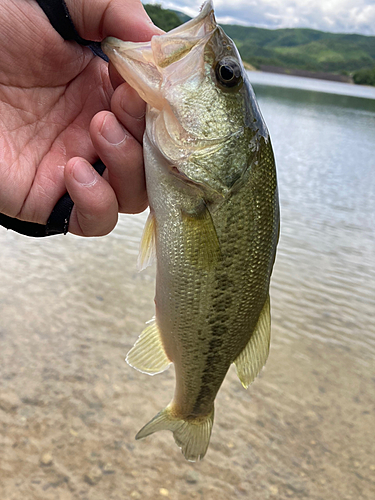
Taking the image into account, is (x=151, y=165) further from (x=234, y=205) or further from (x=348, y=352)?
(x=348, y=352)

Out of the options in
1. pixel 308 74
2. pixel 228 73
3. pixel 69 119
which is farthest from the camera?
pixel 308 74

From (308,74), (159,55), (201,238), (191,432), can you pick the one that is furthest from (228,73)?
(308,74)

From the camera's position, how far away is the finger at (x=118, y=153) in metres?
2.20

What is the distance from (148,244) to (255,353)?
2.89ft

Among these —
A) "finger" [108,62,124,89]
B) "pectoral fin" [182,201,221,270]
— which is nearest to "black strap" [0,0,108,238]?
"finger" [108,62,124,89]

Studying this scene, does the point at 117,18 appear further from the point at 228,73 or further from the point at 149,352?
the point at 149,352

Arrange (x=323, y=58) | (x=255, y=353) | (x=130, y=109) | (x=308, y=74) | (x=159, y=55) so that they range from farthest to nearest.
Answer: (x=323, y=58)
(x=308, y=74)
(x=255, y=353)
(x=130, y=109)
(x=159, y=55)

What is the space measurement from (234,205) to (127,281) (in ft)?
16.0

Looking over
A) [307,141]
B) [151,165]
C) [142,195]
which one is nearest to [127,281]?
[142,195]

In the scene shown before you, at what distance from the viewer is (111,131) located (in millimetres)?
2193

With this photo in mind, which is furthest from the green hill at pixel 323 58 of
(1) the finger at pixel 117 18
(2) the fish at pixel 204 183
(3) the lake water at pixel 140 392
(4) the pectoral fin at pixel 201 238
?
(4) the pectoral fin at pixel 201 238

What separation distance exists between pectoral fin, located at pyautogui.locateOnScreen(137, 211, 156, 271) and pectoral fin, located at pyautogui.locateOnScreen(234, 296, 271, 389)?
727 mm

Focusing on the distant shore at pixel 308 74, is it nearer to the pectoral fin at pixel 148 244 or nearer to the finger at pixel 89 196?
the finger at pixel 89 196

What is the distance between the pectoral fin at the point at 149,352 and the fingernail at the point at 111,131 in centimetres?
105
